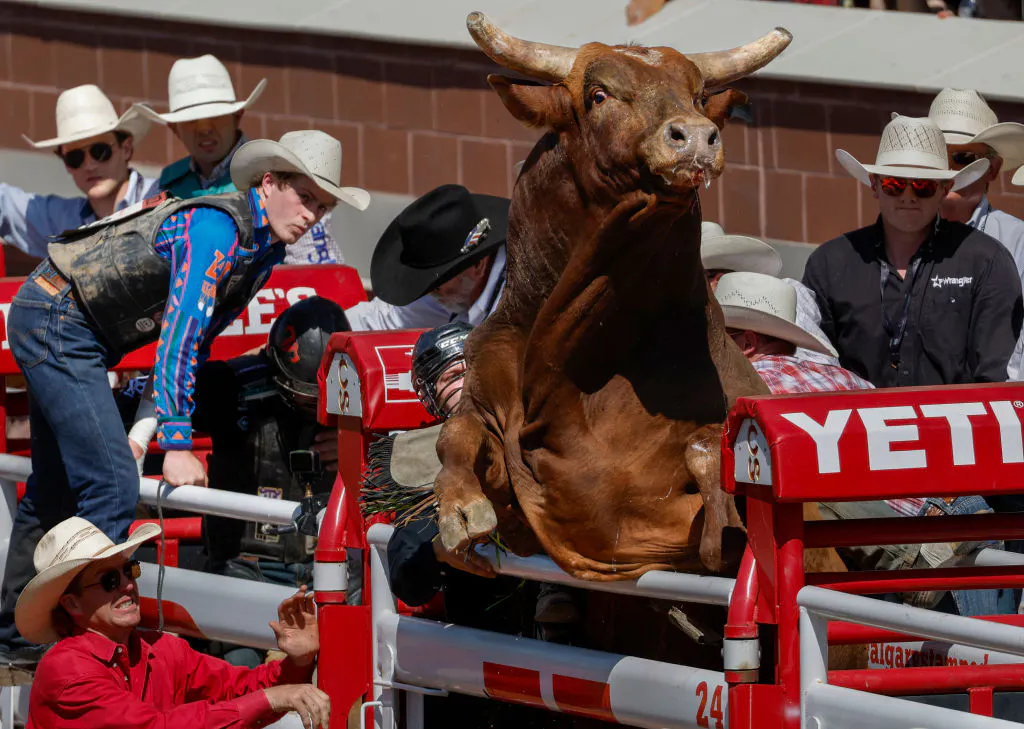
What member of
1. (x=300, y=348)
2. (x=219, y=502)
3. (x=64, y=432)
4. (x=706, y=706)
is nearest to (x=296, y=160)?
(x=300, y=348)

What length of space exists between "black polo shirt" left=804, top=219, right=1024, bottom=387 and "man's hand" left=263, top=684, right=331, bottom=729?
2.29 meters

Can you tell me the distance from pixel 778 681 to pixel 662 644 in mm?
628

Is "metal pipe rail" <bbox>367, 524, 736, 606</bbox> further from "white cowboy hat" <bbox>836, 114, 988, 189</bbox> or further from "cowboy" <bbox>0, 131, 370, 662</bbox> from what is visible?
"white cowboy hat" <bbox>836, 114, 988, 189</bbox>

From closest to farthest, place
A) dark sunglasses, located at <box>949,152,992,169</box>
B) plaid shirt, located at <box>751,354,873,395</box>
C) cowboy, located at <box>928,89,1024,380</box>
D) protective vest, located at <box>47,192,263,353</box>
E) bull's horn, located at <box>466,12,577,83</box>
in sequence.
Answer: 1. bull's horn, located at <box>466,12,577,83</box>
2. plaid shirt, located at <box>751,354,873,395</box>
3. protective vest, located at <box>47,192,263,353</box>
4. cowboy, located at <box>928,89,1024,380</box>
5. dark sunglasses, located at <box>949,152,992,169</box>

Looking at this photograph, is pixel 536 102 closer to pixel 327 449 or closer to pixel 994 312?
pixel 327 449

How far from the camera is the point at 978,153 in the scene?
6391mm

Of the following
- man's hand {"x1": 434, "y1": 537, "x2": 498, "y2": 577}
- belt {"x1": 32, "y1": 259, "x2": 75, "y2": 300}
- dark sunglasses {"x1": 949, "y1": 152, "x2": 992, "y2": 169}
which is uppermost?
dark sunglasses {"x1": 949, "y1": 152, "x2": 992, "y2": 169}

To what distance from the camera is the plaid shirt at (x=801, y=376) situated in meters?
4.78

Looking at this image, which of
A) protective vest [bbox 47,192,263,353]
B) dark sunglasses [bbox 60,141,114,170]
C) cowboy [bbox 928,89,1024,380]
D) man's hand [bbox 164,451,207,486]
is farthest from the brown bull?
dark sunglasses [bbox 60,141,114,170]

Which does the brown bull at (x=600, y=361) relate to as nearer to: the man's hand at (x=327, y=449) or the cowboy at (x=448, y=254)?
the cowboy at (x=448, y=254)

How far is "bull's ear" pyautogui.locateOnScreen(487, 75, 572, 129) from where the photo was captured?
359 centimetres

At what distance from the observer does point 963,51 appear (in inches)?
365

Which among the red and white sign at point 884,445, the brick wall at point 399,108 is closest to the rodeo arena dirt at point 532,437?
the red and white sign at point 884,445

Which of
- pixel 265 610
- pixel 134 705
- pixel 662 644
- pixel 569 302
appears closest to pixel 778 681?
pixel 662 644
